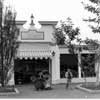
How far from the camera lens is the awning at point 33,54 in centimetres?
2223

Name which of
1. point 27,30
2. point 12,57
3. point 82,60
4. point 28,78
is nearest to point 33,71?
point 28,78

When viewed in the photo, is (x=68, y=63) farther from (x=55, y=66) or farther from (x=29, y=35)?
(x=29, y=35)

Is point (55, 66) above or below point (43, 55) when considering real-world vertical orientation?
below

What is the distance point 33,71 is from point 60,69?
105 inches

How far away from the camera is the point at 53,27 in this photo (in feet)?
77.9

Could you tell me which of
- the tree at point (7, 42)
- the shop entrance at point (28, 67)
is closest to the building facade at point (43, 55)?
the shop entrance at point (28, 67)

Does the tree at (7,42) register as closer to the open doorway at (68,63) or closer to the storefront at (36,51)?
the storefront at (36,51)

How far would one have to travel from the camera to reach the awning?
72.9ft

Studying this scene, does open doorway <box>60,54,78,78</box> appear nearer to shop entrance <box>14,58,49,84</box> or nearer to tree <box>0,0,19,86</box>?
shop entrance <box>14,58,49,84</box>

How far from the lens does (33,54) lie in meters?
22.5

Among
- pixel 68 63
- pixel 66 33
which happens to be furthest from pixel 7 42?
pixel 68 63

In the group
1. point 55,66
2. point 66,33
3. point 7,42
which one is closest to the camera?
point 7,42

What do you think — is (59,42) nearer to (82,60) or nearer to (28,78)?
(82,60)

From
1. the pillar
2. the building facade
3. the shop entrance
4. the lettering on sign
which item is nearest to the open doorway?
the building facade
